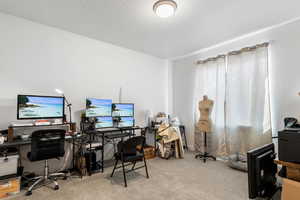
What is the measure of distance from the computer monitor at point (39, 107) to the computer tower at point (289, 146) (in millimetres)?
3131

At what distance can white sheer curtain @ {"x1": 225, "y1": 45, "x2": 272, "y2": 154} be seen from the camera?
304 centimetres

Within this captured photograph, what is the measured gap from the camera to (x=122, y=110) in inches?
141

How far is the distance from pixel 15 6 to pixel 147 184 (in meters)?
3.44

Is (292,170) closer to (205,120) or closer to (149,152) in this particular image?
(205,120)

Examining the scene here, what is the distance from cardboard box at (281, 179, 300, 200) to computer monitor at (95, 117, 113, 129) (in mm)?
2835

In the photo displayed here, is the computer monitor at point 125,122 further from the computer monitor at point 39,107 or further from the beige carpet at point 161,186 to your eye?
the computer monitor at point 39,107

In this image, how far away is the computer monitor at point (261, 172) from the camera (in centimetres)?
165

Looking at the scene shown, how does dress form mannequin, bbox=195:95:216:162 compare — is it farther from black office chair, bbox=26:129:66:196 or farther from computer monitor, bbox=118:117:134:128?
black office chair, bbox=26:129:66:196

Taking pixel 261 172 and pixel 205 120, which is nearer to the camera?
pixel 261 172

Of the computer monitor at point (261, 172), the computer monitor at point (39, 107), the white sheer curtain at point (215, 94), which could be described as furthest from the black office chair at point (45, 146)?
the white sheer curtain at point (215, 94)

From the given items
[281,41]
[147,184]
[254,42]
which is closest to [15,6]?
[147,184]

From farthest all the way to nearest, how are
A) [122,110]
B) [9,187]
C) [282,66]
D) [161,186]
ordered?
[122,110] < [282,66] < [161,186] < [9,187]

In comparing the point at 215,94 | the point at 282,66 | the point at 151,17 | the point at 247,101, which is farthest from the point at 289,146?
the point at 151,17

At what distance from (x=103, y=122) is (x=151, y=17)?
2188 mm
